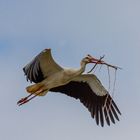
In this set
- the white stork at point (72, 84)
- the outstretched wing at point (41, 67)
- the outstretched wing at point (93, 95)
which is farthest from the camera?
the outstretched wing at point (93, 95)

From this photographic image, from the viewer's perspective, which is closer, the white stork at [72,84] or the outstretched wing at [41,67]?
the outstretched wing at [41,67]

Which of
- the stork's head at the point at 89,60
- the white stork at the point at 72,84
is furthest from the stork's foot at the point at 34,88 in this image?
the stork's head at the point at 89,60

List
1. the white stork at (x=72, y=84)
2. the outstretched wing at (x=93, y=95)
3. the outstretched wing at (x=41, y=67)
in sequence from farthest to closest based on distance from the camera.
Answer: the outstretched wing at (x=93, y=95), the white stork at (x=72, y=84), the outstretched wing at (x=41, y=67)

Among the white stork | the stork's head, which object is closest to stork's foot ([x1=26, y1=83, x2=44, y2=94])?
the white stork

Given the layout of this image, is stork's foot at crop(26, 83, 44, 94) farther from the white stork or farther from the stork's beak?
the stork's beak

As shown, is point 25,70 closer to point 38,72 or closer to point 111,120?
point 38,72

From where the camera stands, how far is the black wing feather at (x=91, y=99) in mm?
19906

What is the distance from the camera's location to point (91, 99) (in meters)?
20.2

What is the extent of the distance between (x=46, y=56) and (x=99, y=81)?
1989 millimetres

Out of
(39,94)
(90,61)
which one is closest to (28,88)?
(39,94)

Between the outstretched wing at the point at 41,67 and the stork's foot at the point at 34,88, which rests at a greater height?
the outstretched wing at the point at 41,67

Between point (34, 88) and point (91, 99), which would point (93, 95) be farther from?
point (34, 88)

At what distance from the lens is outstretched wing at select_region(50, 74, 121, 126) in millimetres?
19875

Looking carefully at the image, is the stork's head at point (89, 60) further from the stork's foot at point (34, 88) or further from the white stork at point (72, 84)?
the stork's foot at point (34, 88)
